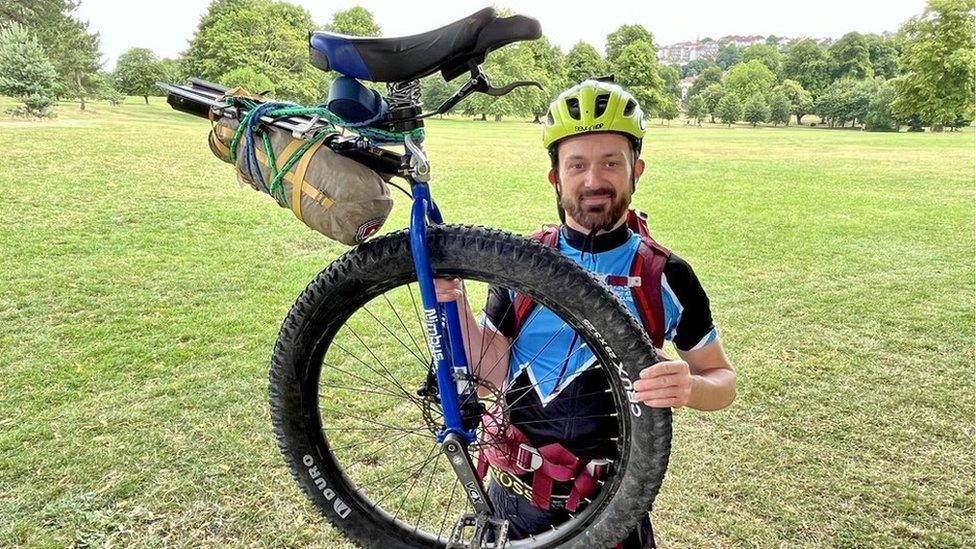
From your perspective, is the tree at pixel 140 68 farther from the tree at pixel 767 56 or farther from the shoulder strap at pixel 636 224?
the tree at pixel 767 56


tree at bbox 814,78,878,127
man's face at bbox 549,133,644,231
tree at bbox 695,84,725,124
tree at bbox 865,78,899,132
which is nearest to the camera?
man's face at bbox 549,133,644,231

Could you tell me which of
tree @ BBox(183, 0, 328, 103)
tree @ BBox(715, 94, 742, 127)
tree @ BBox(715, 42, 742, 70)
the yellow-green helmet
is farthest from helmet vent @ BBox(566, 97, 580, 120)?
tree @ BBox(715, 42, 742, 70)

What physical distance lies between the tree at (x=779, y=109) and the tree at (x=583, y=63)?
29636 mm

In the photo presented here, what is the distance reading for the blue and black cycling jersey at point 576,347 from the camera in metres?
1.68

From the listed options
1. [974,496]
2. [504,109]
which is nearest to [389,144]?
[974,496]

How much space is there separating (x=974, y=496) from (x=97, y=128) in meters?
23.8

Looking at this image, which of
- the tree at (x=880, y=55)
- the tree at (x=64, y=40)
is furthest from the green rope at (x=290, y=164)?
the tree at (x=880, y=55)

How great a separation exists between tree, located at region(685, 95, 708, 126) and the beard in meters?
60.9

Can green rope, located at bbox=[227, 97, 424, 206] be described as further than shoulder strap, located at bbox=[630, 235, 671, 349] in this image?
No

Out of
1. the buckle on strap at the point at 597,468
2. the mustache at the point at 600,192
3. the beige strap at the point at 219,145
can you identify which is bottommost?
the buckle on strap at the point at 597,468

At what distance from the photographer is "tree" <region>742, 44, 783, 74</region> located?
71.8m

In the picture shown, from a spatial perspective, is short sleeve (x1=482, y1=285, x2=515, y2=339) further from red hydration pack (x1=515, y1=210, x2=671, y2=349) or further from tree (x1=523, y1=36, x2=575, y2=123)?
tree (x1=523, y1=36, x2=575, y2=123)

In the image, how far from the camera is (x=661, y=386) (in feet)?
4.26

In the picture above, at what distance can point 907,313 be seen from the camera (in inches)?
236
